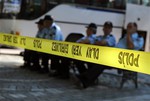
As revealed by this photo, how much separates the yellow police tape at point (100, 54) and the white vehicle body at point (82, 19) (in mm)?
5888

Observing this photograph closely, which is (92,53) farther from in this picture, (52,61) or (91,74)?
(52,61)

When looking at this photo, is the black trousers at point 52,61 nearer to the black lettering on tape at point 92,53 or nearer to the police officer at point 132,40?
the police officer at point 132,40

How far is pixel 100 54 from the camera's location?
7.15m

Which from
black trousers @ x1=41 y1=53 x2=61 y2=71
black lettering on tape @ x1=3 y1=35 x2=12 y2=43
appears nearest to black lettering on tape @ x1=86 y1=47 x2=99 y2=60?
black trousers @ x1=41 y1=53 x2=61 y2=71

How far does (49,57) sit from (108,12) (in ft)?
18.5

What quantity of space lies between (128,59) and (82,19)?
9.39m

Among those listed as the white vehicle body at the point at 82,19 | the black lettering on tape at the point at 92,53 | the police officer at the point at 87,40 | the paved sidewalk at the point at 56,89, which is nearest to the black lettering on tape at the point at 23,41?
the paved sidewalk at the point at 56,89

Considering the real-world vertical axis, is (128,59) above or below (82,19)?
above

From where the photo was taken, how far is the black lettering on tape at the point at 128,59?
6370 millimetres

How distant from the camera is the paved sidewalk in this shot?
8273 millimetres

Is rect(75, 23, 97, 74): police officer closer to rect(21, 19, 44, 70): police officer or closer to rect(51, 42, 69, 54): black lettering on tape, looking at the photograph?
rect(51, 42, 69, 54): black lettering on tape

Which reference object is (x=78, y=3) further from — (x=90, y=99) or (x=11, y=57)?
(x=90, y=99)

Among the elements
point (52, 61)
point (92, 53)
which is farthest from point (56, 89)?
point (92, 53)

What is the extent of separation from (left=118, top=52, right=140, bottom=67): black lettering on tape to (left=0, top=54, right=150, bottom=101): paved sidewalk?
5.93 ft
